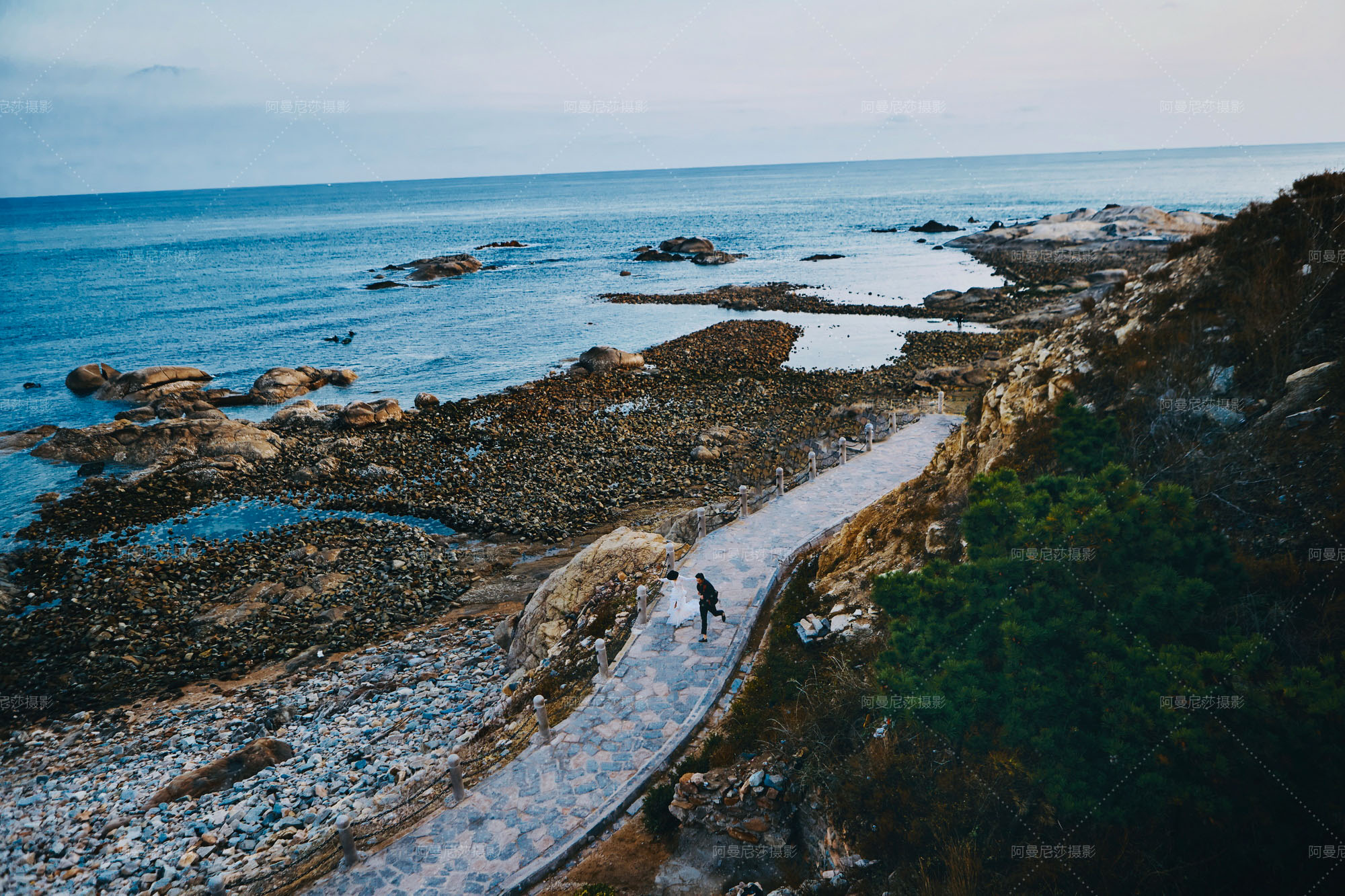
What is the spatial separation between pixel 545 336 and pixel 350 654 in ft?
130

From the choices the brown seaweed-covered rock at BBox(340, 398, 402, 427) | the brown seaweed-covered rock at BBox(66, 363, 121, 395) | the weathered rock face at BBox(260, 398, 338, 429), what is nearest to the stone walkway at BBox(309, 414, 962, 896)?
the brown seaweed-covered rock at BBox(340, 398, 402, 427)

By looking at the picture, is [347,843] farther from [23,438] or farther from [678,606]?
[23,438]

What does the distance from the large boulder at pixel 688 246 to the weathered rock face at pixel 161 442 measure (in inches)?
2739

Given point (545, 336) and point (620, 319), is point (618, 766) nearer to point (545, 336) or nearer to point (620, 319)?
point (545, 336)

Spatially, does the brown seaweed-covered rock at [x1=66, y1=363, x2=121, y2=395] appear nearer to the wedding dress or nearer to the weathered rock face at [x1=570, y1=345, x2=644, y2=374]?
the weathered rock face at [x1=570, y1=345, x2=644, y2=374]

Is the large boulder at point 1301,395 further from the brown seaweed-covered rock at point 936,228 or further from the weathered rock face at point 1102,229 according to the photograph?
the brown seaweed-covered rock at point 936,228

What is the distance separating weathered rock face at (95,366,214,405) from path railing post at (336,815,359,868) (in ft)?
143

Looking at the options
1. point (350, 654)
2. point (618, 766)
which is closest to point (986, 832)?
point (618, 766)

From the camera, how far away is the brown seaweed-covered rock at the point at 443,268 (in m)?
86.9

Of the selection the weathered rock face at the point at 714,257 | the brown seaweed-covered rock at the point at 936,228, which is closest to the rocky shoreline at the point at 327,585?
the weathered rock face at the point at 714,257

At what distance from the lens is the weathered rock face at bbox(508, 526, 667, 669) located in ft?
51.0

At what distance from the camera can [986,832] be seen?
23.8 ft

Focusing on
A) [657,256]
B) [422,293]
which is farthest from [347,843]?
[657,256]

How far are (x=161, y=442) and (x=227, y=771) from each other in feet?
83.1
